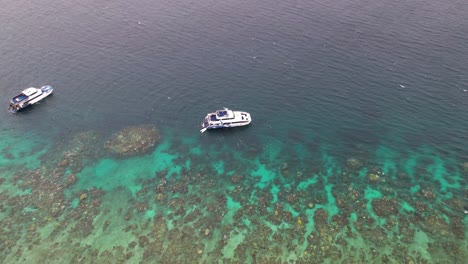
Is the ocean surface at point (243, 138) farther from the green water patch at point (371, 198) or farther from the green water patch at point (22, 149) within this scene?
the green water patch at point (22, 149)

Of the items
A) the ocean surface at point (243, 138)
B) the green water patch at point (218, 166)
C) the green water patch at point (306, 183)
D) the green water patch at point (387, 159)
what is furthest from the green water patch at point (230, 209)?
the green water patch at point (387, 159)

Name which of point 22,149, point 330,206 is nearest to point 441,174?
point 330,206

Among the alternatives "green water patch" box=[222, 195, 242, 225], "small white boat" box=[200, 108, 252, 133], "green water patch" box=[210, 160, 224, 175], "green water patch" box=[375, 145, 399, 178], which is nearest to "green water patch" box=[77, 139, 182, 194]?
"green water patch" box=[210, 160, 224, 175]

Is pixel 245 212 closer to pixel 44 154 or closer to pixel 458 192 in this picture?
pixel 458 192

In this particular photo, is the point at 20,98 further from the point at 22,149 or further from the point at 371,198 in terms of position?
the point at 371,198

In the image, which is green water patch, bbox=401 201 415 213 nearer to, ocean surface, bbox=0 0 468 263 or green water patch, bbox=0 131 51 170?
ocean surface, bbox=0 0 468 263
